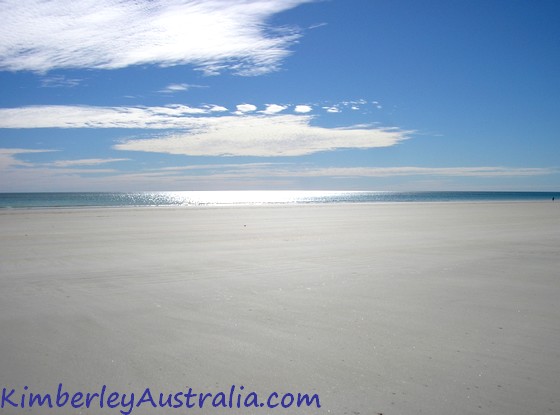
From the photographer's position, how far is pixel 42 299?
7.46 metres

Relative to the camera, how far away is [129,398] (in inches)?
161

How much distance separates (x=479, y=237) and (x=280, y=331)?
14.1m

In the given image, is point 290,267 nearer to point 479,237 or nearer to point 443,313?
point 443,313

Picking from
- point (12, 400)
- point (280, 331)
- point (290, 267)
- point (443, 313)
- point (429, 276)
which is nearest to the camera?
point (12, 400)

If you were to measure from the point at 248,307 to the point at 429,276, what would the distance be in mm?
4475

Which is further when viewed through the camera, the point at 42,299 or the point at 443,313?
the point at 42,299

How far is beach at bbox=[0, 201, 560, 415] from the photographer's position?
4.21 m

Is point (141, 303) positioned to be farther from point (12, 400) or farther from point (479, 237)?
point (479, 237)

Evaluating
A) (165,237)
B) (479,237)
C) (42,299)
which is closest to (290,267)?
(42,299)

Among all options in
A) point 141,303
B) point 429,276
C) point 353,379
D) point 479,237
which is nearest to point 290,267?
point 429,276

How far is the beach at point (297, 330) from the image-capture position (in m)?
4.21

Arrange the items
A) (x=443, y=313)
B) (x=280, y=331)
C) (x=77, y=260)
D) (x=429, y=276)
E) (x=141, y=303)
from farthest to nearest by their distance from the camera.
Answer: (x=77, y=260)
(x=429, y=276)
(x=141, y=303)
(x=443, y=313)
(x=280, y=331)

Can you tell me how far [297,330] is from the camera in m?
5.80

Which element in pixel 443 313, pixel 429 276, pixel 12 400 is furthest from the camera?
pixel 429 276
